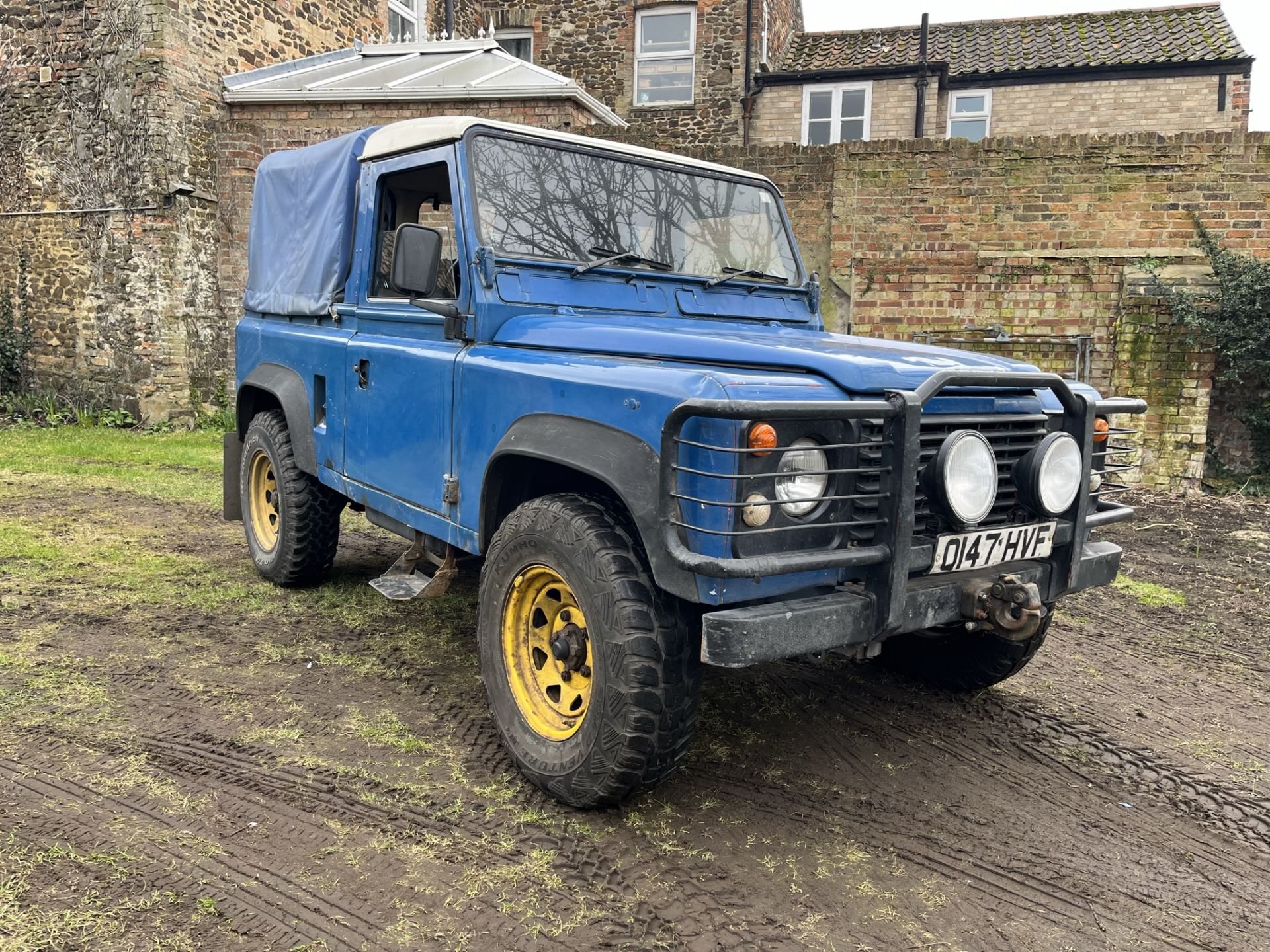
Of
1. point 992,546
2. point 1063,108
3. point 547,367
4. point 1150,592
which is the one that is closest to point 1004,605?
point 992,546

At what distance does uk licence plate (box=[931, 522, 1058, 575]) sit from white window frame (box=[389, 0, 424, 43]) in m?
15.7

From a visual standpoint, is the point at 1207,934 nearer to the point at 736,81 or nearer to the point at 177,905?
the point at 177,905

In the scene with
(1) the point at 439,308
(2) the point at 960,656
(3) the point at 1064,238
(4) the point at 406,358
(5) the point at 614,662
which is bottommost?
(2) the point at 960,656

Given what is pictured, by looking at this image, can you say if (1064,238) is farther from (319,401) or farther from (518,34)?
(518,34)

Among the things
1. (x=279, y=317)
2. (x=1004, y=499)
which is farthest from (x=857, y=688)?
(x=279, y=317)

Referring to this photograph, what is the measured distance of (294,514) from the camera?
4.86 m

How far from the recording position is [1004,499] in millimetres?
2947

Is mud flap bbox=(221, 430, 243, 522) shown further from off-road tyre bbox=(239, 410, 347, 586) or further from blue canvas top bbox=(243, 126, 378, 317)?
blue canvas top bbox=(243, 126, 378, 317)

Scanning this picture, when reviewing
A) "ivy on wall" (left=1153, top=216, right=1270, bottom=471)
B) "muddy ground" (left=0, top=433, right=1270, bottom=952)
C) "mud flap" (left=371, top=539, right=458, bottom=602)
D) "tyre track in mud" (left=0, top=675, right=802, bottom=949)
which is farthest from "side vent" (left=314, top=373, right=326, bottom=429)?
"ivy on wall" (left=1153, top=216, right=1270, bottom=471)

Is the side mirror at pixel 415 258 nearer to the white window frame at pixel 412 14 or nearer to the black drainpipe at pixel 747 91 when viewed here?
the white window frame at pixel 412 14

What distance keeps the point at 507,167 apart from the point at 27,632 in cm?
307

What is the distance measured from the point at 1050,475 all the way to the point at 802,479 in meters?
0.88

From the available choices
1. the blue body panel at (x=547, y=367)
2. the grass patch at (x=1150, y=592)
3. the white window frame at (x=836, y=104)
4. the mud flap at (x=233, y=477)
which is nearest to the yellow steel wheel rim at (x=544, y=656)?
the blue body panel at (x=547, y=367)

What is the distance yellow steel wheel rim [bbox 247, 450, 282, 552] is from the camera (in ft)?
17.5
